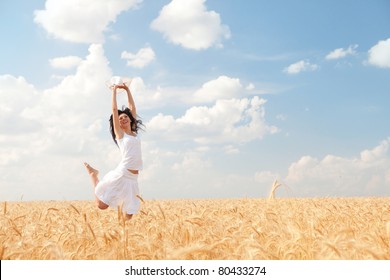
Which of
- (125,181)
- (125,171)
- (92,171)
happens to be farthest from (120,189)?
(92,171)

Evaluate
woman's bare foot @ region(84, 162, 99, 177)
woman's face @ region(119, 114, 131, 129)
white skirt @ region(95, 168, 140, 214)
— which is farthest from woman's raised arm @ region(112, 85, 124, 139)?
woman's bare foot @ region(84, 162, 99, 177)

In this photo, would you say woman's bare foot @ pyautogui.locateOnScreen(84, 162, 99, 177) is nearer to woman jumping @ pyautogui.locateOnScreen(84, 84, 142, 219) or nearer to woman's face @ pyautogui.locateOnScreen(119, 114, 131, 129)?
woman jumping @ pyautogui.locateOnScreen(84, 84, 142, 219)

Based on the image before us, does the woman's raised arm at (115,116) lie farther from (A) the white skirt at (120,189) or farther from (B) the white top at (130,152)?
(A) the white skirt at (120,189)

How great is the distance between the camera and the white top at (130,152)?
702 centimetres

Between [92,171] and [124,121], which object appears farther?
[92,171]

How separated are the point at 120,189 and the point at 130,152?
→ 61 cm

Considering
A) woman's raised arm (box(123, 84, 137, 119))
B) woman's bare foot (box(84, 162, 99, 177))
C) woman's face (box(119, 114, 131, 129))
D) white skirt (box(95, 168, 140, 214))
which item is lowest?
white skirt (box(95, 168, 140, 214))

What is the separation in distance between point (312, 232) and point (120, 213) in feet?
6.10

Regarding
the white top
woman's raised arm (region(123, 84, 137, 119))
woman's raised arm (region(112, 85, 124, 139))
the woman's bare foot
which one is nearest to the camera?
woman's raised arm (region(112, 85, 124, 139))

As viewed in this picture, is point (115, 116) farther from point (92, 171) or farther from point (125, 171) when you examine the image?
point (92, 171)

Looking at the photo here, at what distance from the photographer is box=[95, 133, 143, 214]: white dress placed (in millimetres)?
7055

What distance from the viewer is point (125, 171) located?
7168 millimetres
